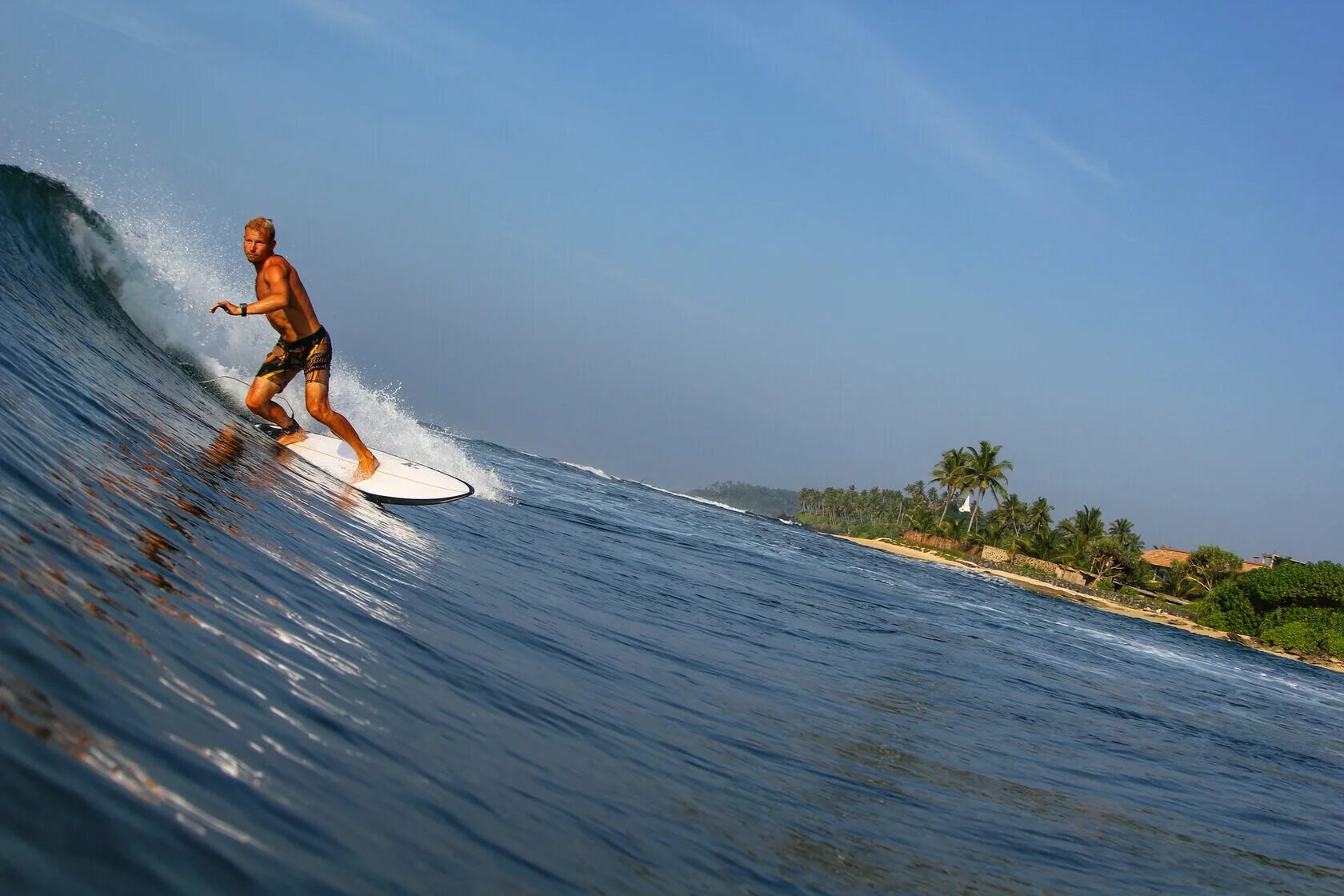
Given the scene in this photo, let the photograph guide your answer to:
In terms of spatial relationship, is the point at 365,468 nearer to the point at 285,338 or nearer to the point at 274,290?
the point at 285,338

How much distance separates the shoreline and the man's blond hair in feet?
173

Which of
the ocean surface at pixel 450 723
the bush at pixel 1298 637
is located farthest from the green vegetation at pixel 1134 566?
the ocean surface at pixel 450 723

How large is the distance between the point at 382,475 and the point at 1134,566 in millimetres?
83074

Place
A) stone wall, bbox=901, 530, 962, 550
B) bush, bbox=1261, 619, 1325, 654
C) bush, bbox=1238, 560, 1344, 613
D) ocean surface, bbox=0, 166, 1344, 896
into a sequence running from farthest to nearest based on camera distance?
stone wall, bbox=901, 530, 962, 550, bush, bbox=1238, 560, 1344, 613, bush, bbox=1261, 619, 1325, 654, ocean surface, bbox=0, 166, 1344, 896

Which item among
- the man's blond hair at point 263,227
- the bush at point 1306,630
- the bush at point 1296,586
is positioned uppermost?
the bush at point 1296,586

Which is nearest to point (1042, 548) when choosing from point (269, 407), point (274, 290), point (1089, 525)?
point (1089, 525)

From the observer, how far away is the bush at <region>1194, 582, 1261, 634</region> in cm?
5438

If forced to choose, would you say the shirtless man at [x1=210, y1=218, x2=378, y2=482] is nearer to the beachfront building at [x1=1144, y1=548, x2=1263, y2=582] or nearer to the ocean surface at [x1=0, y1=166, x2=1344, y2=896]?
the ocean surface at [x1=0, y1=166, x2=1344, y2=896]

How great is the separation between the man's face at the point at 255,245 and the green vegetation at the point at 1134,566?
184 ft

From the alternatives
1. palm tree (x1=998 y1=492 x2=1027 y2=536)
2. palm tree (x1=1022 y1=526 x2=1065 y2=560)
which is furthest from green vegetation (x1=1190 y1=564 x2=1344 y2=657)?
palm tree (x1=998 y1=492 x2=1027 y2=536)

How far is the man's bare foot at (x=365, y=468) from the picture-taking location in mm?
10633

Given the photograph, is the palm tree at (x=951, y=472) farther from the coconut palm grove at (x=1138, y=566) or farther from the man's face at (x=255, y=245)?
the man's face at (x=255, y=245)

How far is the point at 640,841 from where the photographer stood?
11.7ft

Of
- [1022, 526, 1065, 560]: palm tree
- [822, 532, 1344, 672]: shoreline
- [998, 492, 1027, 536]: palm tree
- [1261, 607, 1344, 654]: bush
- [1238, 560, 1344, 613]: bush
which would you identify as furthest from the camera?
[998, 492, 1027, 536]: palm tree
